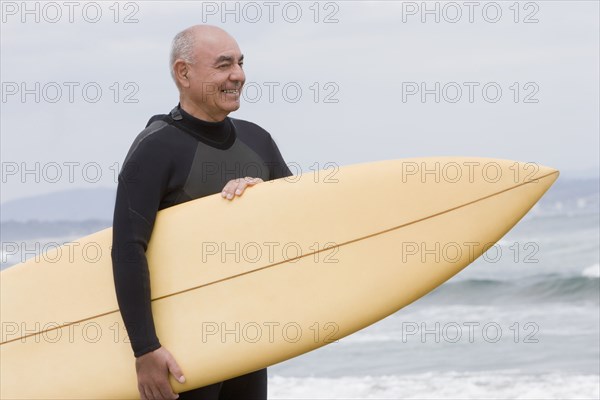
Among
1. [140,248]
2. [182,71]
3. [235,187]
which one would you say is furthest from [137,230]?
[182,71]

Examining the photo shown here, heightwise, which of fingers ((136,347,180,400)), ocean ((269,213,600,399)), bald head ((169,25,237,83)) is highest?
bald head ((169,25,237,83))

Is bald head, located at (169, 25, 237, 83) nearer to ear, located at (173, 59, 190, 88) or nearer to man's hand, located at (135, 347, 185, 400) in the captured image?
ear, located at (173, 59, 190, 88)

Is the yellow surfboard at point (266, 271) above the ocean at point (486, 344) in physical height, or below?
above

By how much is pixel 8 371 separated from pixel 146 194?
34.7 inches

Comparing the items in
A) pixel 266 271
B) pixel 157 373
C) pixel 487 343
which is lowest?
pixel 487 343

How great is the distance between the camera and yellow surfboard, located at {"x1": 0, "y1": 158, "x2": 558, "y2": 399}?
290 centimetres

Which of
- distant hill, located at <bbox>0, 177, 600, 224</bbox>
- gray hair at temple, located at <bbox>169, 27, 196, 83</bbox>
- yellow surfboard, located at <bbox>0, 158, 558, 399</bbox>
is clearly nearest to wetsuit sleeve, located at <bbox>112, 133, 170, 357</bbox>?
yellow surfboard, located at <bbox>0, 158, 558, 399</bbox>

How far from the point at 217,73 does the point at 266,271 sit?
25.5 inches

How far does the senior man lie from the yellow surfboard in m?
0.09

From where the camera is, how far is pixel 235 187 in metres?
2.91

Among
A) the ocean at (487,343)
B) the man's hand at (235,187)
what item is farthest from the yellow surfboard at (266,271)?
the ocean at (487,343)

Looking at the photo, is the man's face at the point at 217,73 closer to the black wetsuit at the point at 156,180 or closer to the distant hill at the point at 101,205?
the black wetsuit at the point at 156,180

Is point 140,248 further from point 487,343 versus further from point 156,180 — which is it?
point 487,343

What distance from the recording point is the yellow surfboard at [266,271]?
9.51 feet
